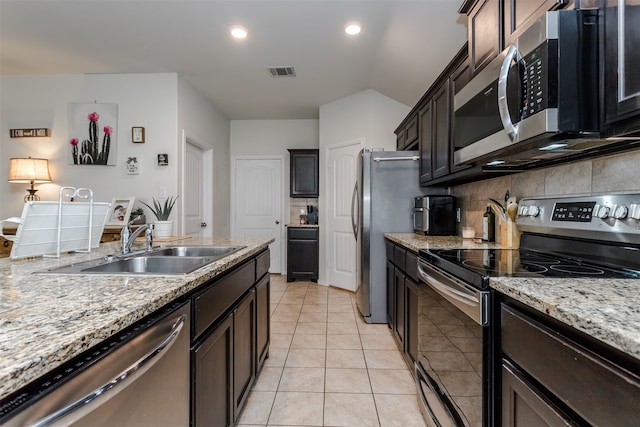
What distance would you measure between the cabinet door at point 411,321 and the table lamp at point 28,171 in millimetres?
3878

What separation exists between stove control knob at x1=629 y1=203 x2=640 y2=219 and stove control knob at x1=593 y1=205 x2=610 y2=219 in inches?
3.2

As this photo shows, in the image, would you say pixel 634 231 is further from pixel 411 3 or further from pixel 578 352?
pixel 411 3

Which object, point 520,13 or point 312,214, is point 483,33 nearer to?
point 520,13

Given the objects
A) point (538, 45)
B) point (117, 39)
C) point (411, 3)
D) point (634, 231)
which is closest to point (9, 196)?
point (117, 39)

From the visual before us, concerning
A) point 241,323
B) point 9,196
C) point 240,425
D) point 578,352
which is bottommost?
point 240,425

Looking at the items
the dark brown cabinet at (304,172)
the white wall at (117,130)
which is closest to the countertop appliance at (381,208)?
the dark brown cabinet at (304,172)

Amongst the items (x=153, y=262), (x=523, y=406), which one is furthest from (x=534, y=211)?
(x=153, y=262)

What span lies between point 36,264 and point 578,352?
66.9 inches

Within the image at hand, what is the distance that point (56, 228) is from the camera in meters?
1.37

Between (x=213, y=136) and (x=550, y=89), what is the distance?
4232mm

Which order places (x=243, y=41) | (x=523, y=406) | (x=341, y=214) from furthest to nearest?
(x=341, y=214)
(x=243, y=41)
(x=523, y=406)

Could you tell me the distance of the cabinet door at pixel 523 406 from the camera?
0.69m

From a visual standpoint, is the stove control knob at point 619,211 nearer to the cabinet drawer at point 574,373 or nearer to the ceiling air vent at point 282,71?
the cabinet drawer at point 574,373

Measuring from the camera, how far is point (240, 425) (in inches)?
62.1
